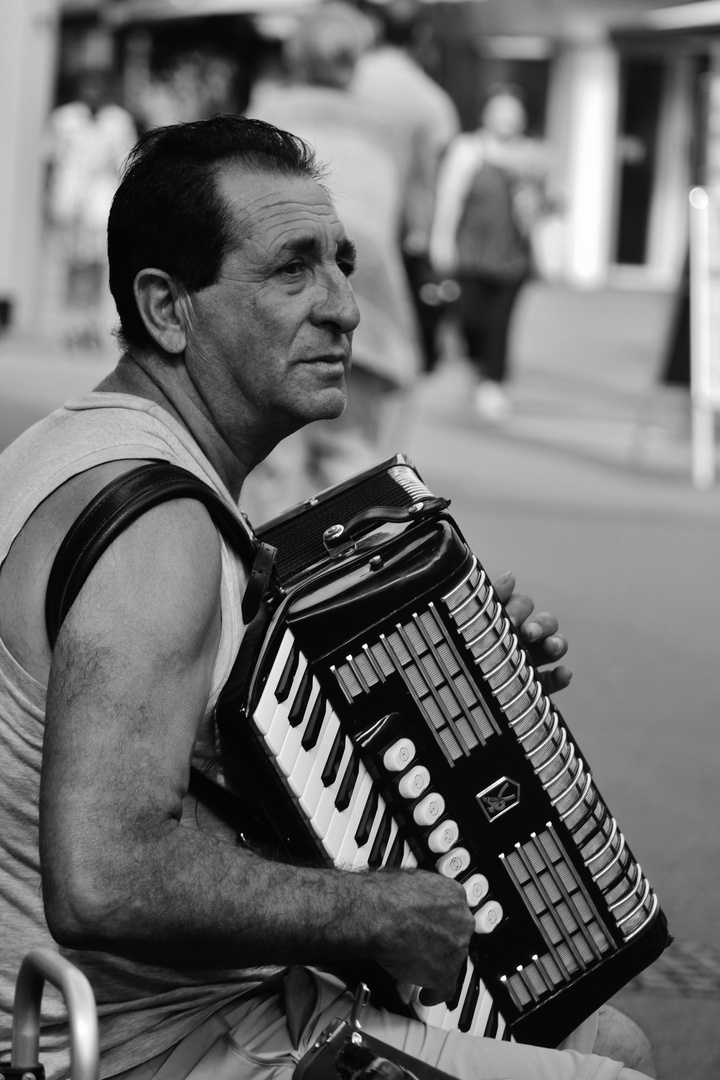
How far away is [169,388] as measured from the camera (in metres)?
2.08

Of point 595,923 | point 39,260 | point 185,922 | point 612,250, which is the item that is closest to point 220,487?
point 185,922

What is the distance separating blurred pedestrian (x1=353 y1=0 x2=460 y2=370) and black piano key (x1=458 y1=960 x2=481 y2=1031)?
4566mm

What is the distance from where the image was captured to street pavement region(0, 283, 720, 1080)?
4.07m

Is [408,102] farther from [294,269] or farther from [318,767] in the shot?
[318,767]

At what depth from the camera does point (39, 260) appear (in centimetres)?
1786

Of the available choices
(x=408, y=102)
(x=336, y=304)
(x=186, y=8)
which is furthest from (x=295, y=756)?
(x=186, y=8)

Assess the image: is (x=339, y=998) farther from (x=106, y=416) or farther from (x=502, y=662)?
(x=106, y=416)

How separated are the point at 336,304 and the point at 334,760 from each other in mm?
601

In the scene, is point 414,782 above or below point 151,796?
below

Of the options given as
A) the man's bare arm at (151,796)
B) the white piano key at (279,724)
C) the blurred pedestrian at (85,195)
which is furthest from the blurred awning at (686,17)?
the man's bare arm at (151,796)

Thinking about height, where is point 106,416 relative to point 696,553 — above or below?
above

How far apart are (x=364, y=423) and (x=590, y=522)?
10.0 feet

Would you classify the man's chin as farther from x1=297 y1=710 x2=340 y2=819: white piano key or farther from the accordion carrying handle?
x1=297 y1=710 x2=340 y2=819: white piano key

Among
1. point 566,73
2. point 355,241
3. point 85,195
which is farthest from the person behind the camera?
point 566,73
